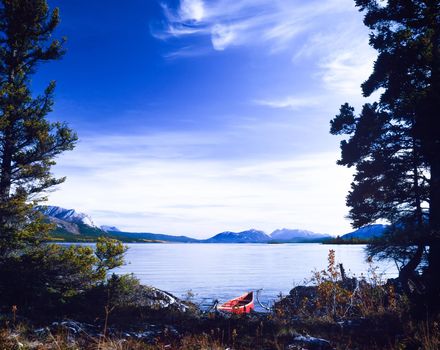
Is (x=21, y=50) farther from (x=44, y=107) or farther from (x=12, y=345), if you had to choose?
(x=12, y=345)

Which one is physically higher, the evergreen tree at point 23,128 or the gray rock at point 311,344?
the evergreen tree at point 23,128

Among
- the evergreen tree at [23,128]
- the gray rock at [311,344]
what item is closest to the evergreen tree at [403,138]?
the gray rock at [311,344]

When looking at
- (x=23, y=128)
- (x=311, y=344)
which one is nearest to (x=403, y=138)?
(x=311, y=344)

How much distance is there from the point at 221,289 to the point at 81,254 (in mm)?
30224

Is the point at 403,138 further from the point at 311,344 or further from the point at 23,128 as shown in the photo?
the point at 23,128

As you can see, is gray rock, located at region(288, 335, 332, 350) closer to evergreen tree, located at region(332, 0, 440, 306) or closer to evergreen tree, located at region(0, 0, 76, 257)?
evergreen tree, located at region(332, 0, 440, 306)

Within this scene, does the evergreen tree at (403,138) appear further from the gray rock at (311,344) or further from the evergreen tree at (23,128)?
the evergreen tree at (23,128)

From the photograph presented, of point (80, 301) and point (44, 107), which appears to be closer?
point (80, 301)

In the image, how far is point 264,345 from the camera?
9.20 m

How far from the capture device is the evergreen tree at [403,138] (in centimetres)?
1327

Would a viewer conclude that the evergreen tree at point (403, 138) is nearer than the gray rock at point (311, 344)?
No

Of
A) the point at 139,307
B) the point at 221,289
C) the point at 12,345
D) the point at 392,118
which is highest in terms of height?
the point at 392,118

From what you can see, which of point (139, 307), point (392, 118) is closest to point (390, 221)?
point (392, 118)

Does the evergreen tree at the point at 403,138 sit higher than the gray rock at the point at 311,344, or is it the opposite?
the evergreen tree at the point at 403,138
